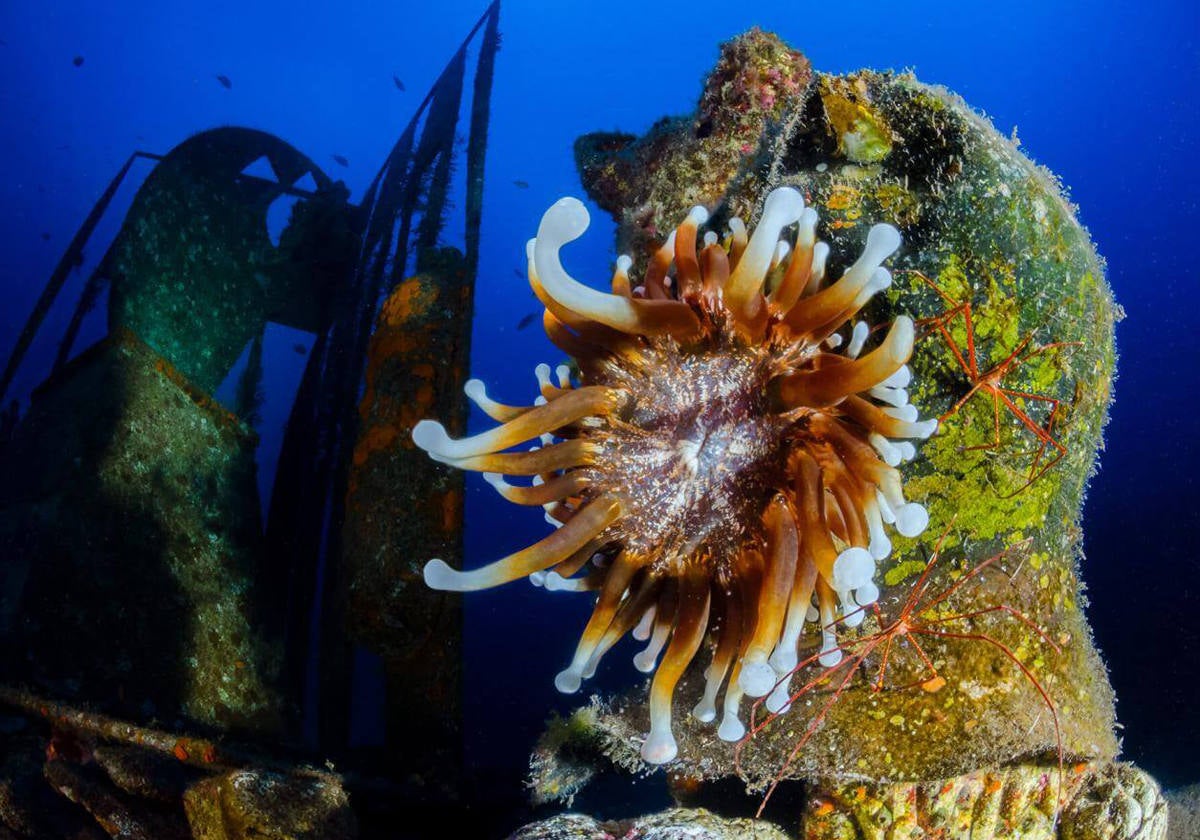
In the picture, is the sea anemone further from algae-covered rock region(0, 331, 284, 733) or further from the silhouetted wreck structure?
algae-covered rock region(0, 331, 284, 733)

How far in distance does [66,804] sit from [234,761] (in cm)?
84

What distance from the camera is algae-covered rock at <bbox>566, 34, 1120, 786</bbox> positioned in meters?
2.21

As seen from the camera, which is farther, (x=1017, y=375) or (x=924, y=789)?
(x=924, y=789)

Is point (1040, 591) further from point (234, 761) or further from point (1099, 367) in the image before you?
point (234, 761)

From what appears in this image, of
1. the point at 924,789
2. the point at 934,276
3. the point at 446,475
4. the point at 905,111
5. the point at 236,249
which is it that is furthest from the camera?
the point at 236,249

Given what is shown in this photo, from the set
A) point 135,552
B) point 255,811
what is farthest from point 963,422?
point 135,552

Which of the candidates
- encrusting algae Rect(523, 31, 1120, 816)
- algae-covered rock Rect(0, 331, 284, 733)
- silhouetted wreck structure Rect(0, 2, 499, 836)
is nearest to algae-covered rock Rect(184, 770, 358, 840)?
silhouetted wreck structure Rect(0, 2, 499, 836)

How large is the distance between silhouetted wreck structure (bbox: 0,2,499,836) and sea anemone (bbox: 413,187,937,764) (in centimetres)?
205

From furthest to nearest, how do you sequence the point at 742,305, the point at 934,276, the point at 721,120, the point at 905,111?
1. the point at 721,120
2. the point at 905,111
3. the point at 934,276
4. the point at 742,305

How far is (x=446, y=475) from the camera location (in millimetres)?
4355

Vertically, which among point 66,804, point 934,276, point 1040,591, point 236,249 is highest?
point 236,249

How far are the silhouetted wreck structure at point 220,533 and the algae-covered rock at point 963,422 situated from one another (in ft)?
8.27

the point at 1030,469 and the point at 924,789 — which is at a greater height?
the point at 1030,469

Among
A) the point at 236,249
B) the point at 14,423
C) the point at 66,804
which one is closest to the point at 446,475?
the point at 66,804
